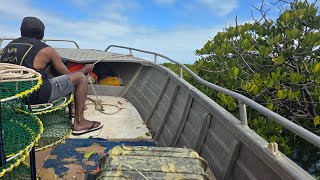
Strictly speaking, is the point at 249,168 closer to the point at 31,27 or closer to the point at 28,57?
the point at 28,57

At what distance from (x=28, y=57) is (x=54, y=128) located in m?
1.37

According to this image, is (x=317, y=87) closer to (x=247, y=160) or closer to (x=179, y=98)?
(x=179, y=98)

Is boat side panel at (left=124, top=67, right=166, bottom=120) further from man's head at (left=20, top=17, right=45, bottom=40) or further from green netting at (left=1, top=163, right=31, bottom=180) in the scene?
green netting at (left=1, top=163, right=31, bottom=180)

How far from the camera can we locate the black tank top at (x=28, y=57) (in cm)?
452

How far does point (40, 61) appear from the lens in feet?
15.5

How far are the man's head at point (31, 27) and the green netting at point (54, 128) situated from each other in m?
1.40

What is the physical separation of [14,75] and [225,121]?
219 centimetres

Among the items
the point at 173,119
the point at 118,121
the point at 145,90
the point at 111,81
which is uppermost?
the point at 173,119

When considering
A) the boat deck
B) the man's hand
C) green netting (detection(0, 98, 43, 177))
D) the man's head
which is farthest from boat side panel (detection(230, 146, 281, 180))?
the man's hand

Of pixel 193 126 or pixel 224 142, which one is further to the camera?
pixel 193 126

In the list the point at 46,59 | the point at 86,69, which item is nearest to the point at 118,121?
the point at 86,69

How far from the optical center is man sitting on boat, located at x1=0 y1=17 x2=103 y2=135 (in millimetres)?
4555

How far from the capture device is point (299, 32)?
6.28 meters

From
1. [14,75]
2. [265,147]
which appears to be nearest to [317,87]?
[265,147]
